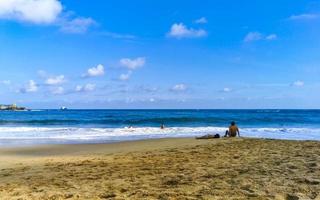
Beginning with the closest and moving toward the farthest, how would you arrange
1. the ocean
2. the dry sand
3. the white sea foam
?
the dry sand < the white sea foam < the ocean

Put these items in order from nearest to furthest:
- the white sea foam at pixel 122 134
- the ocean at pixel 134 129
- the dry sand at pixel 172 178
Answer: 1. the dry sand at pixel 172 178
2. the white sea foam at pixel 122 134
3. the ocean at pixel 134 129

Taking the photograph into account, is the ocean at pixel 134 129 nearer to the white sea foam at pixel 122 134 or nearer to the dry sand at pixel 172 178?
the white sea foam at pixel 122 134

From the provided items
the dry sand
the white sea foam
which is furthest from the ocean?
the dry sand

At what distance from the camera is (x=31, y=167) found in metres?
10.7

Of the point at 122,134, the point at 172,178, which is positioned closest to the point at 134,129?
the point at 122,134

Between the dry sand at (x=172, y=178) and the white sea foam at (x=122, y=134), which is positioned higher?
the dry sand at (x=172, y=178)

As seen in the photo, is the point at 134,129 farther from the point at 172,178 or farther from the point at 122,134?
the point at 172,178

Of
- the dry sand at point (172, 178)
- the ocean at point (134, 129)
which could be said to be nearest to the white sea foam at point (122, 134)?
the ocean at point (134, 129)

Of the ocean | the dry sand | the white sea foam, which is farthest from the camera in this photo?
the ocean

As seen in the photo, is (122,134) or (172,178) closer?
(172,178)

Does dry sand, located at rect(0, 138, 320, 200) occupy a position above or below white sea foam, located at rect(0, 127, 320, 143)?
above

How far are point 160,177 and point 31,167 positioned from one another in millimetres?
4472

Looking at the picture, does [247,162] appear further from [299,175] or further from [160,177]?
[160,177]

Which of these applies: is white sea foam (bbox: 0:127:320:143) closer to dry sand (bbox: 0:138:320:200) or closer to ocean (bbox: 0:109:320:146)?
ocean (bbox: 0:109:320:146)
